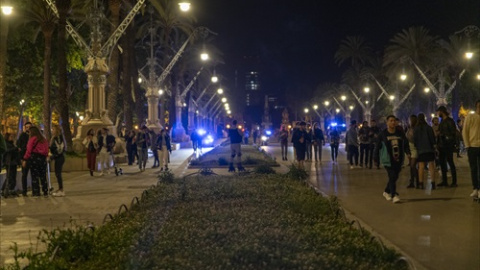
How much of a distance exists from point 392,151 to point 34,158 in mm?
7861

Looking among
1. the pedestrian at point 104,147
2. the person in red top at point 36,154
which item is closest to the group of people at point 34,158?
the person in red top at point 36,154

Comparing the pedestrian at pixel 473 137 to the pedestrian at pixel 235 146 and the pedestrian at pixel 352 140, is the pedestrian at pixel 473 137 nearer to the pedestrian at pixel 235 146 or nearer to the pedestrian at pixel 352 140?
the pedestrian at pixel 235 146

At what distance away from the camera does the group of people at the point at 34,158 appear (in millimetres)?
14414

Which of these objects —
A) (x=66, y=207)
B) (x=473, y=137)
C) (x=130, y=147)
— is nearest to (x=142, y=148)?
(x=130, y=147)

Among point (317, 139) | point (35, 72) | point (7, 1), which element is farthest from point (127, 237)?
point (35, 72)

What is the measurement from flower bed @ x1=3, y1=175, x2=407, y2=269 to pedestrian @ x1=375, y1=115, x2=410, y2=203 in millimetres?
2267

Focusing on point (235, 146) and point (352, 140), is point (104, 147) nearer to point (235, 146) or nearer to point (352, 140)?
point (235, 146)

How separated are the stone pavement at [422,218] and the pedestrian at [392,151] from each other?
0.56m

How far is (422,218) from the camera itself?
35.4 feet

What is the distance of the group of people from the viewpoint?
1441 centimetres

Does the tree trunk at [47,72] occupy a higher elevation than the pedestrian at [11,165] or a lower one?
higher

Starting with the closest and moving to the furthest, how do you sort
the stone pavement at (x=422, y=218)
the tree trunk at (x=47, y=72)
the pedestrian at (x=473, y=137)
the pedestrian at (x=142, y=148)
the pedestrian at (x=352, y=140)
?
the stone pavement at (x=422, y=218) → the pedestrian at (x=473, y=137) → the pedestrian at (x=142, y=148) → the pedestrian at (x=352, y=140) → the tree trunk at (x=47, y=72)

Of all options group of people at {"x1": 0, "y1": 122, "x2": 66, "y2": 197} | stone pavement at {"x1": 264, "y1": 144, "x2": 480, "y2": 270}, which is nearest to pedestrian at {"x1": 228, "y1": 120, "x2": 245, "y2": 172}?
stone pavement at {"x1": 264, "y1": 144, "x2": 480, "y2": 270}

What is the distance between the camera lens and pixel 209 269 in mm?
6043
